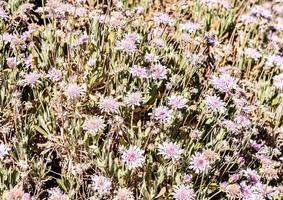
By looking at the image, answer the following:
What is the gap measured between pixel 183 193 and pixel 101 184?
17.9 inches

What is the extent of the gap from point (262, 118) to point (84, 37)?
1.48 metres

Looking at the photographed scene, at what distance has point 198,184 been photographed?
3021 mm

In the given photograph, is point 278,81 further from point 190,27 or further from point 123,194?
point 123,194

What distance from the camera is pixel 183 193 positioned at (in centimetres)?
271

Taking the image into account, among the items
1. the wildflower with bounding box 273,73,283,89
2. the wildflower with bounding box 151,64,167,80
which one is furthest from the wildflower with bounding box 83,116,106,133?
the wildflower with bounding box 273,73,283,89

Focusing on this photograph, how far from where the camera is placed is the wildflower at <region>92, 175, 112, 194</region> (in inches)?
102

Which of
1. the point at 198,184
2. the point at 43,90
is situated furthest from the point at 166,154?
the point at 43,90

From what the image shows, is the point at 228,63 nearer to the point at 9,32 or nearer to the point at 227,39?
the point at 227,39

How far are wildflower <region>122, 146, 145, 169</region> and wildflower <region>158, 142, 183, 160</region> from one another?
14 centimetres

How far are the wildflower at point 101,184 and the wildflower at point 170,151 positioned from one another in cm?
35

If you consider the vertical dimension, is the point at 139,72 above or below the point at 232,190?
above

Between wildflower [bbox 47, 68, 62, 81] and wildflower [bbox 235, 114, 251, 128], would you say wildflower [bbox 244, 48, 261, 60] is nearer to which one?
wildflower [bbox 235, 114, 251, 128]

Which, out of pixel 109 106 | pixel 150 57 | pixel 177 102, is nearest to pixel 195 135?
pixel 177 102

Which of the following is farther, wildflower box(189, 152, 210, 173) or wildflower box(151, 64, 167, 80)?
wildflower box(151, 64, 167, 80)
